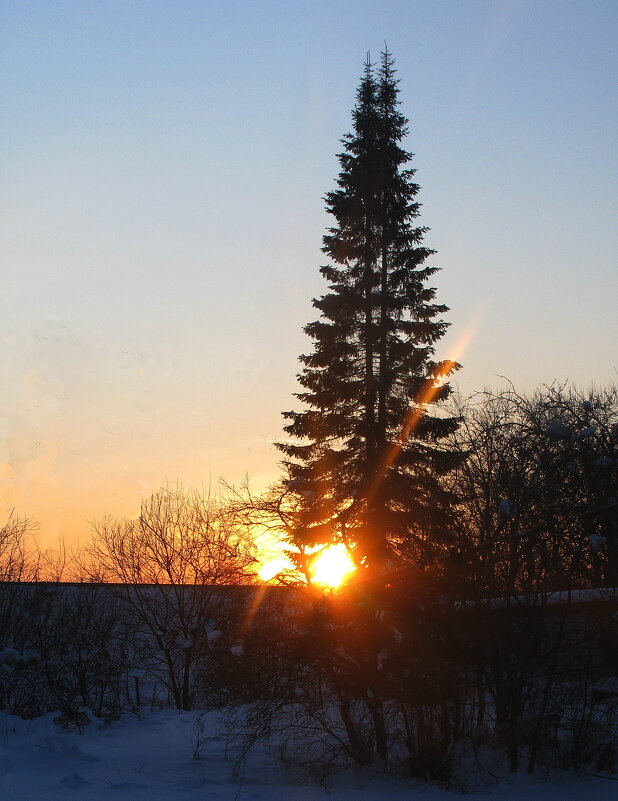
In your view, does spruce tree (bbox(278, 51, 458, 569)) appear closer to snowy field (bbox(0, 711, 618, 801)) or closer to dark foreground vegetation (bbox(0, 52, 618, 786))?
dark foreground vegetation (bbox(0, 52, 618, 786))

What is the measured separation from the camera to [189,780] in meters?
14.7

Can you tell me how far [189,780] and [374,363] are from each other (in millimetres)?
15477

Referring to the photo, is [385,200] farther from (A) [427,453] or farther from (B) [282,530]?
(B) [282,530]

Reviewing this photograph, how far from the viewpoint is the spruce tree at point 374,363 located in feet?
79.6

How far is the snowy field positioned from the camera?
13.2 m

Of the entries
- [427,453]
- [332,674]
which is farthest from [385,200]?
[332,674]

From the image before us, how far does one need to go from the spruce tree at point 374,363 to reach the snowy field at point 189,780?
7.57m

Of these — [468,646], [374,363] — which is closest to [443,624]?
[468,646]

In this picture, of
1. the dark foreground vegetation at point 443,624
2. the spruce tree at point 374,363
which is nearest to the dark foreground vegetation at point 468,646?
the dark foreground vegetation at point 443,624

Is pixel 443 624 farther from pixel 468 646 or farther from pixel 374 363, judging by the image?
pixel 374 363

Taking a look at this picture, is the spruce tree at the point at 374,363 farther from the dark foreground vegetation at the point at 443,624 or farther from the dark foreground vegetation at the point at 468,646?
the dark foreground vegetation at the point at 468,646

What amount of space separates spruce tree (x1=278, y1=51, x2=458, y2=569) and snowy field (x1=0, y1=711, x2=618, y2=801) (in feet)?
24.8

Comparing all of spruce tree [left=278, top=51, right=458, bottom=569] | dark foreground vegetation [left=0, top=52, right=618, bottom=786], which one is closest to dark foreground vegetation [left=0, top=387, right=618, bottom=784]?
dark foreground vegetation [left=0, top=52, right=618, bottom=786]

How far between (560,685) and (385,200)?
63.1 ft
